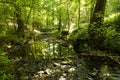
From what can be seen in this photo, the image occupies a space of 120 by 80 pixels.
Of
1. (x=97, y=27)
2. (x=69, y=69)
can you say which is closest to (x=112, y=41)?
(x=97, y=27)

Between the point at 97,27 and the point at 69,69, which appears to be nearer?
the point at 69,69

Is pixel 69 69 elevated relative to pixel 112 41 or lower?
lower

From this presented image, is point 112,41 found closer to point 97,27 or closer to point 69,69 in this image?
point 97,27

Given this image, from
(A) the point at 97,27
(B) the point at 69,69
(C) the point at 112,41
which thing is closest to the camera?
(B) the point at 69,69

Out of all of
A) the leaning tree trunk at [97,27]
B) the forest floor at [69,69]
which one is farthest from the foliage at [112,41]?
the forest floor at [69,69]

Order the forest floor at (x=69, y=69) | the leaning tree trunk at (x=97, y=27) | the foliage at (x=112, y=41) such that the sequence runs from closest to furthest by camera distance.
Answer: the forest floor at (x=69, y=69) → the foliage at (x=112, y=41) → the leaning tree trunk at (x=97, y=27)

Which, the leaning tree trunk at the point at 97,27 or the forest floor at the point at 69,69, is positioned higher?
the leaning tree trunk at the point at 97,27

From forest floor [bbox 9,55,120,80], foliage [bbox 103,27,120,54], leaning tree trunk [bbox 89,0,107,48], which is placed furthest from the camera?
leaning tree trunk [bbox 89,0,107,48]

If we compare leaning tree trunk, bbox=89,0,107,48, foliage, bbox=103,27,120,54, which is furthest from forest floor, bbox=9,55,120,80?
leaning tree trunk, bbox=89,0,107,48

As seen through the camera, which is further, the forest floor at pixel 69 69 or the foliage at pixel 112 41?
the foliage at pixel 112 41

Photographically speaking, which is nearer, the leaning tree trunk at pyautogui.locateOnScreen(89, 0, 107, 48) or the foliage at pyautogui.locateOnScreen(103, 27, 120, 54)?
A: the foliage at pyautogui.locateOnScreen(103, 27, 120, 54)

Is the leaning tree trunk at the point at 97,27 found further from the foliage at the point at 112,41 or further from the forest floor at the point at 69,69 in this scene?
the forest floor at the point at 69,69

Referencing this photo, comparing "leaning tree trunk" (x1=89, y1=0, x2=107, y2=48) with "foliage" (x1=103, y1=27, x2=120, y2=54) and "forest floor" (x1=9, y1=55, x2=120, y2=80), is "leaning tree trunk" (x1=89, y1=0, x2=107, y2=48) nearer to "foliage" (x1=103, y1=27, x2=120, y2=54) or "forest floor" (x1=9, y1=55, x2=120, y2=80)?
"foliage" (x1=103, y1=27, x2=120, y2=54)

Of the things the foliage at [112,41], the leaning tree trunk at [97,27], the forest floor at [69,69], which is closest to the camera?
the forest floor at [69,69]
